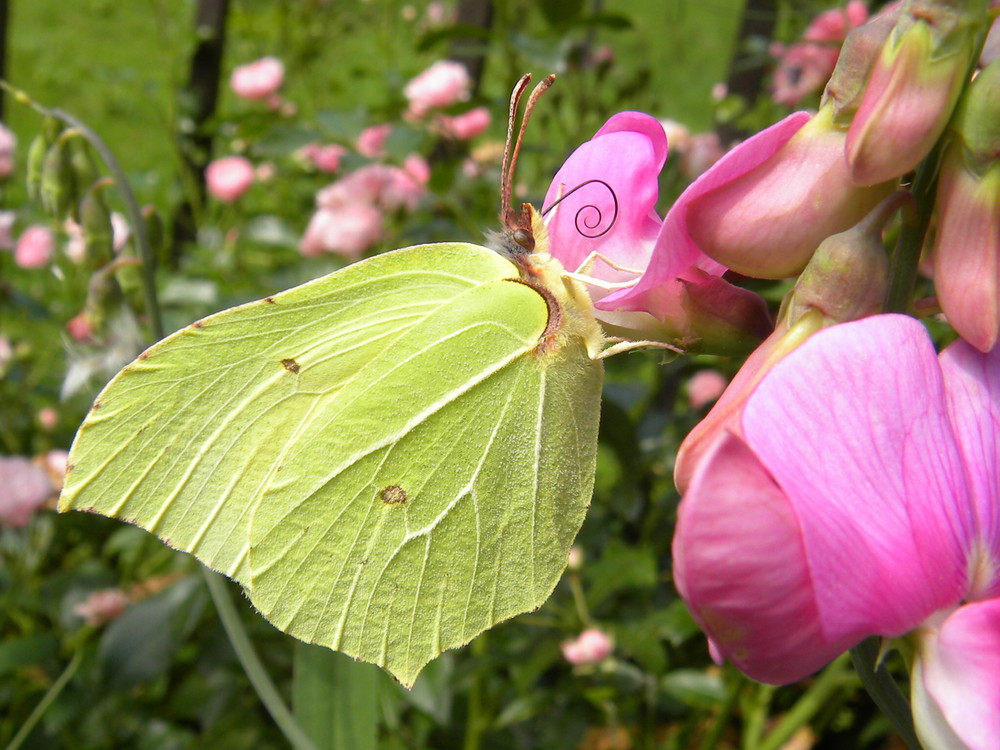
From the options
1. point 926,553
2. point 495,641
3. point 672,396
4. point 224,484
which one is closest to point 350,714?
point 224,484

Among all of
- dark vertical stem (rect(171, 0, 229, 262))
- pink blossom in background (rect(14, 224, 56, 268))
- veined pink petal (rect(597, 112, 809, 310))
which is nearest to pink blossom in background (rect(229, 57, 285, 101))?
dark vertical stem (rect(171, 0, 229, 262))

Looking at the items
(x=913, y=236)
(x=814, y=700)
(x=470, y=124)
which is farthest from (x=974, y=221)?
(x=470, y=124)

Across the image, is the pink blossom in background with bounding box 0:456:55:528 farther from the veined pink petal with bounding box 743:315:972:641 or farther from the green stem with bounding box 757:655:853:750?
the veined pink petal with bounding box 743:315:972:641

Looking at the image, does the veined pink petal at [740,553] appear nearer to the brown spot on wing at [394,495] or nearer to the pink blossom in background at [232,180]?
the brown spot on wing at [394,495]

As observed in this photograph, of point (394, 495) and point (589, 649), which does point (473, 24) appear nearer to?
point (589, 649)

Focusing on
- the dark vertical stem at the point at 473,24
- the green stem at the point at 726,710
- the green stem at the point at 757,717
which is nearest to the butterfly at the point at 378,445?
the green stem at the point at 726,710
